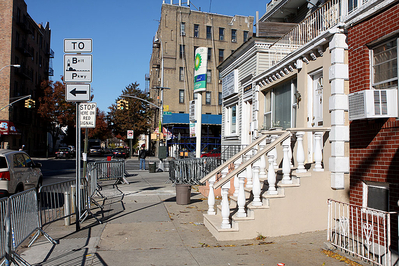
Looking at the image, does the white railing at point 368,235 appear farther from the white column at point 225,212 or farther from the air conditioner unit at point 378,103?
the white column at point 225,212

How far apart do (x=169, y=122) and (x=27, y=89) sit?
21745 mm

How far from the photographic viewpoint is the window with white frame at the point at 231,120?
58.9 ft

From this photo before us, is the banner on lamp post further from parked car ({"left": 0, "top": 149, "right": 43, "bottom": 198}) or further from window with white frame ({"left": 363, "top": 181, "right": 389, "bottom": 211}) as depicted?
window with white frame ({"left": 363, "top": 181, "right": 389, "bottom": 211})

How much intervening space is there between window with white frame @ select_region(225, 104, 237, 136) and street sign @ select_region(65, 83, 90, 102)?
1068 cm

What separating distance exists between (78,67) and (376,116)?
644cm

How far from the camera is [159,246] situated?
637cm

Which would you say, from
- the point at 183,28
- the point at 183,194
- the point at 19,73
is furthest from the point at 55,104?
the point at 183,194

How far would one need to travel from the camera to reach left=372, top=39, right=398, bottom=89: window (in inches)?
242

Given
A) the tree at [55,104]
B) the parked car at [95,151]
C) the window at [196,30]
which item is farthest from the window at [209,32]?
the parked car at [95,151]

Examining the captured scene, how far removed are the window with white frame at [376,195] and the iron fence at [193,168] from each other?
26.9ft

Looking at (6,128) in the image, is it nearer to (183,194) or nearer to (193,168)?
(193,168)

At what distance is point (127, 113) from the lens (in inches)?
2074

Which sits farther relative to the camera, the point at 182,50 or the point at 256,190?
the point at 182,50

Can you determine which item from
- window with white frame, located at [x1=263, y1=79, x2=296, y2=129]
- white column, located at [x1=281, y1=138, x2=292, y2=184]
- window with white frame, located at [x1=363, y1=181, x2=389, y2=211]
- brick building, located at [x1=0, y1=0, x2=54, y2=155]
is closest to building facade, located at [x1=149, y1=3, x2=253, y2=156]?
A: brick building, located at [x1=0, y1=0, x2=54, y2=155]
